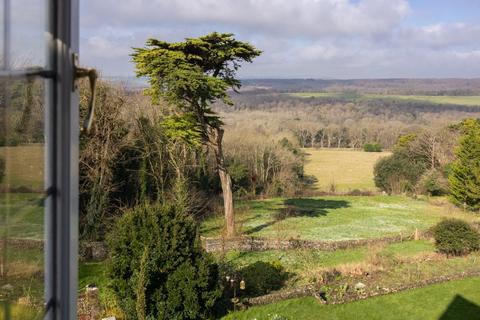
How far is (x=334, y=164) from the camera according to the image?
3731 centimetres

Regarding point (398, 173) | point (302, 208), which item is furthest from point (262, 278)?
point (398, 173)

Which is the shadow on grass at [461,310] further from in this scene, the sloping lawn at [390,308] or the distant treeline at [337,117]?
the distant treeline at [337,117]

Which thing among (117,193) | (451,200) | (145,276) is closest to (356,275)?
(145,276)

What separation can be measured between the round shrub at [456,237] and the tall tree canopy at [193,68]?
6.31 meters

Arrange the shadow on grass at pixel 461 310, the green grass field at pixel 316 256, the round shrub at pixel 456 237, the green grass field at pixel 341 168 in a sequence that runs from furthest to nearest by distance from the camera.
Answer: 1. the green grass field at pixel 341 168
2. the round shrub at pixel 456 237
3. the green grass field at pixel 316 256
4. the shadow on grass at pixel 461 310

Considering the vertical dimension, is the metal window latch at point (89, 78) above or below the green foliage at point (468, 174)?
above

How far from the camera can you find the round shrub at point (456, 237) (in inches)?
472

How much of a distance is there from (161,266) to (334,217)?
12.5m

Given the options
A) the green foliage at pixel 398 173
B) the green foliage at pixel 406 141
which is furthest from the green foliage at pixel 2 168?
the green foliage at pixel 406 141

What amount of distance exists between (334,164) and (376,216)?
18506mm

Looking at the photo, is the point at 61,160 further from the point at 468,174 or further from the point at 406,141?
the point at 406,141

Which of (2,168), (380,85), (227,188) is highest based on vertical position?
(380,85)

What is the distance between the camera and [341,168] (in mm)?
36375

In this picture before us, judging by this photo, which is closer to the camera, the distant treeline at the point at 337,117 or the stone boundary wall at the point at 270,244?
the stone boundary wall at the point at 270,244
